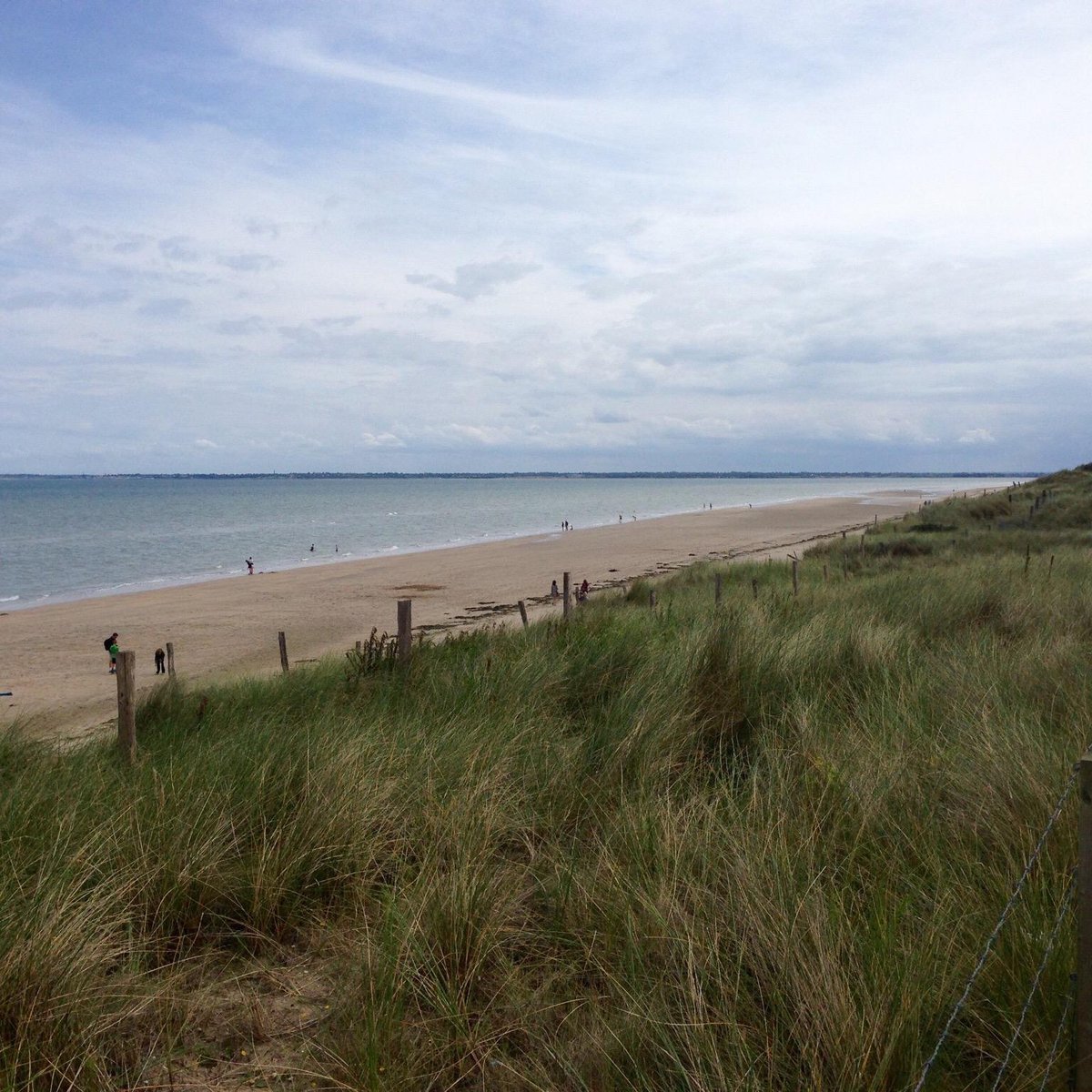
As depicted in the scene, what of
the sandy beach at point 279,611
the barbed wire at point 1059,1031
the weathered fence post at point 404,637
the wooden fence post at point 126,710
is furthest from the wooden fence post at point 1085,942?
the sandy beach at point 279,611

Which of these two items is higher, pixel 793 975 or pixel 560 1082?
pixel 793 975

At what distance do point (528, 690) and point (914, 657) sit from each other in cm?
361

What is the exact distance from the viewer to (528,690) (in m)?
6.69

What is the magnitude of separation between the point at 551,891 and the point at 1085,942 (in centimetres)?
210

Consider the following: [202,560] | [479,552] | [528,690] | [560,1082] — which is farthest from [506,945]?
[202,560]

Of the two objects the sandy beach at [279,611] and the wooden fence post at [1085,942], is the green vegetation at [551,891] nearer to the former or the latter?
the wooden fence post at [1085,942]

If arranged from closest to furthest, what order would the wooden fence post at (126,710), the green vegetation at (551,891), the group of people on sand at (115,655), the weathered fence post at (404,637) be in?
Result: the green vegetation at (551,891) < the wooden fence post at (126,710) < the weathered fence post at (404,637) < the group of people on sand at (115,655)

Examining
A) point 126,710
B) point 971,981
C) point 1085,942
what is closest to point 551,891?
point 971,981

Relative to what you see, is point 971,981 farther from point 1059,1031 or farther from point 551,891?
point 551,891

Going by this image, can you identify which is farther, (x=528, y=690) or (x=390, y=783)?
(x=528, y=690)

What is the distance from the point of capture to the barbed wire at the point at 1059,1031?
2.22 meters

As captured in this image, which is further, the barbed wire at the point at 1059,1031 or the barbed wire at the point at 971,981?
the barbed wire at the point at 1059,1031

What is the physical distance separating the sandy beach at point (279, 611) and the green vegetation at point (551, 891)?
3693 millimetres

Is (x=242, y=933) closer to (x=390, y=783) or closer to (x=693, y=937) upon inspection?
(x=390, y=783)
